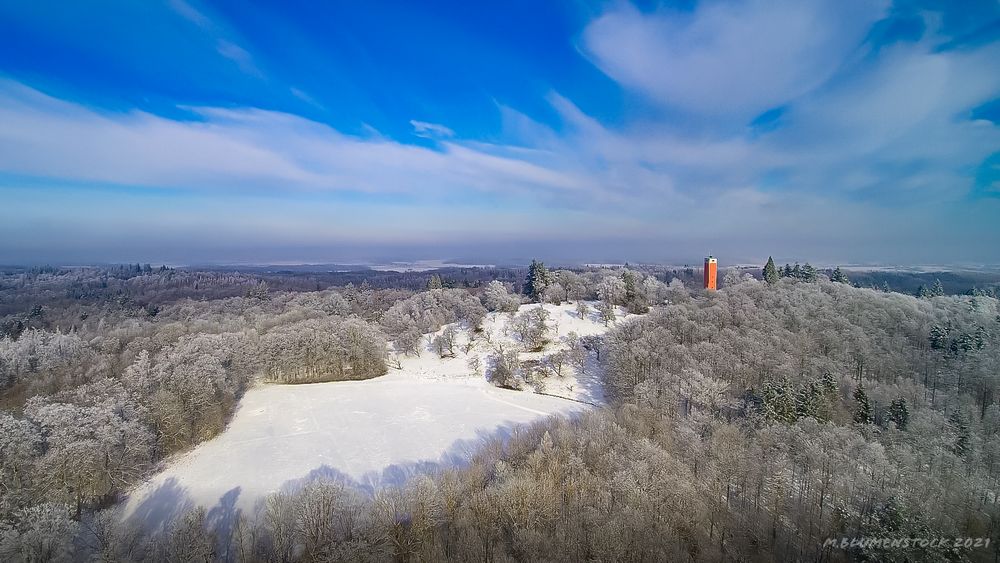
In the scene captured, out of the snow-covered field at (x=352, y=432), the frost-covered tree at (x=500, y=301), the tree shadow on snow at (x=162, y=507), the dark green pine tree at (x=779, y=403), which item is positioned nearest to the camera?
the tree shadow on snow at (x=162, y=507)

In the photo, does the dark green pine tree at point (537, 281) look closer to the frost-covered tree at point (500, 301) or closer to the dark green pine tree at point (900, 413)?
the frost-covered tree at point (500, 301)

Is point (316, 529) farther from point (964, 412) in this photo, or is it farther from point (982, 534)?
point (964, 412)

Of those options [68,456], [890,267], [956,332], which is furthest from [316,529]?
[890,267]

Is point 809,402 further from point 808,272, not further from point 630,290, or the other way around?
point 808,272

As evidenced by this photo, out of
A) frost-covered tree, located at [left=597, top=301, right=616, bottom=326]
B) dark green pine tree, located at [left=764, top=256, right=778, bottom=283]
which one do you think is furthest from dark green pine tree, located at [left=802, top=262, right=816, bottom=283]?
frost-covered tree, located at [left=597, top=301, right=616, bottom=326]

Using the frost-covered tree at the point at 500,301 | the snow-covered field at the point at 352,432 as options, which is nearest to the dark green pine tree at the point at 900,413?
the snow-covered field at the point at 352,432

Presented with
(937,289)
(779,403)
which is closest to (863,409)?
(779,403)
